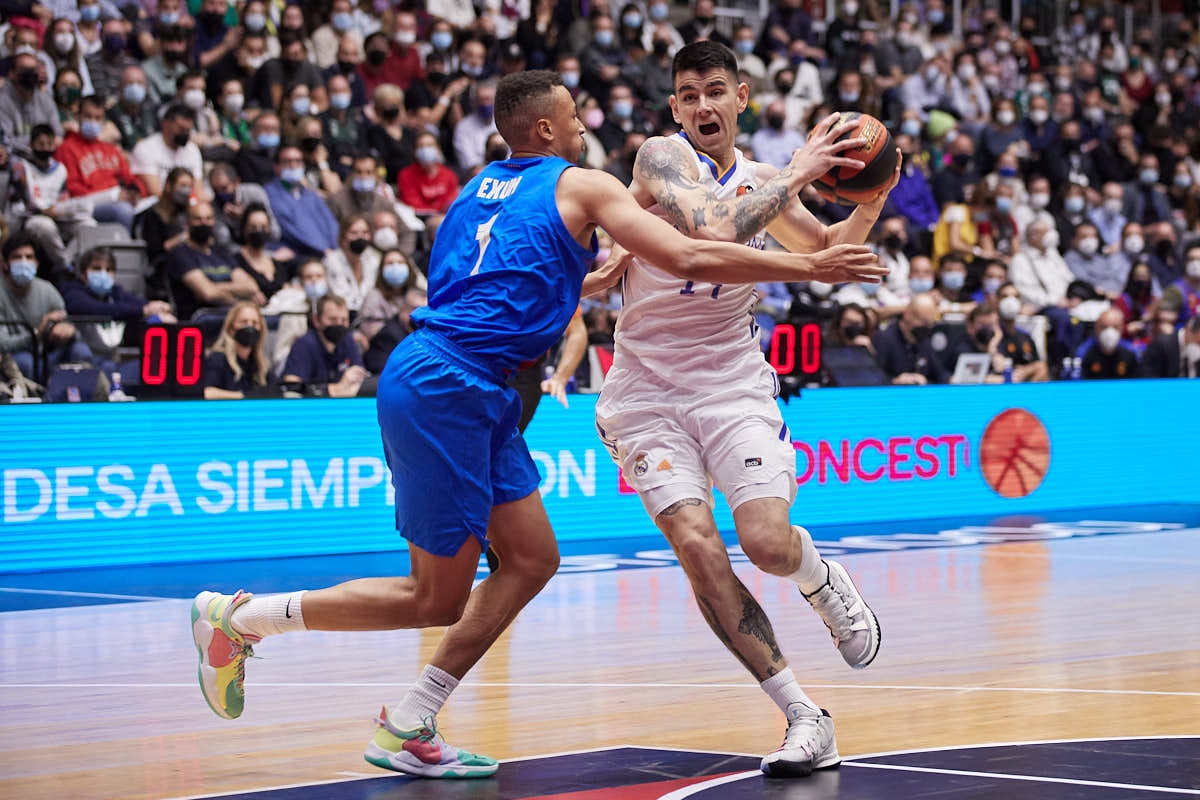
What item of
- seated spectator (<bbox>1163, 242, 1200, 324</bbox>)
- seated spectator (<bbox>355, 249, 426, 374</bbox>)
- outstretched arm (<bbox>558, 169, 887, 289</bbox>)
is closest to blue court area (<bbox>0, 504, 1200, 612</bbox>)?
seated spectator (<bbox>355, 249, 426, 374</bbox>)

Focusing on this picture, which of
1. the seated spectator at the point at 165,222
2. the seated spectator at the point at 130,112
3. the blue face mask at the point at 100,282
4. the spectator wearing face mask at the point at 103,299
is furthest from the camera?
the seated spectator at the point at 130,112

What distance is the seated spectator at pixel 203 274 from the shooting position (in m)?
13.4

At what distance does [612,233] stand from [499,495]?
858 millimetres

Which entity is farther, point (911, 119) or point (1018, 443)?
point (911, 119)

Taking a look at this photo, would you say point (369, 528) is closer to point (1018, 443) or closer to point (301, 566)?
point (301, 566)

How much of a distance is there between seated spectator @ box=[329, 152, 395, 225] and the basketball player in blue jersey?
10104mm

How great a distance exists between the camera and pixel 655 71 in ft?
62.4

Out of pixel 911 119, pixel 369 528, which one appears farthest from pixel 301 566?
pixel 911 119

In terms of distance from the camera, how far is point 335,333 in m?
12.8

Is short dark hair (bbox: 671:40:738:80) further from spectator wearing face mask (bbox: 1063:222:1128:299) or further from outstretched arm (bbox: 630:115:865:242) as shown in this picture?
spectator wearing face mask (bbox: 1063:222:1128:299)

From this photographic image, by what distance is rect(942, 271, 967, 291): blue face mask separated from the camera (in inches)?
685

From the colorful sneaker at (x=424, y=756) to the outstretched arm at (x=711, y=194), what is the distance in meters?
1.70

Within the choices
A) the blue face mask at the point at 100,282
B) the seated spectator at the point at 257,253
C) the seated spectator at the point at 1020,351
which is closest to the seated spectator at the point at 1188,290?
the seated spectator at the point at 1020,351

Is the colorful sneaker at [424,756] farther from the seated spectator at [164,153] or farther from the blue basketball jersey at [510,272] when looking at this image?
the seated spectator at [164,153]
